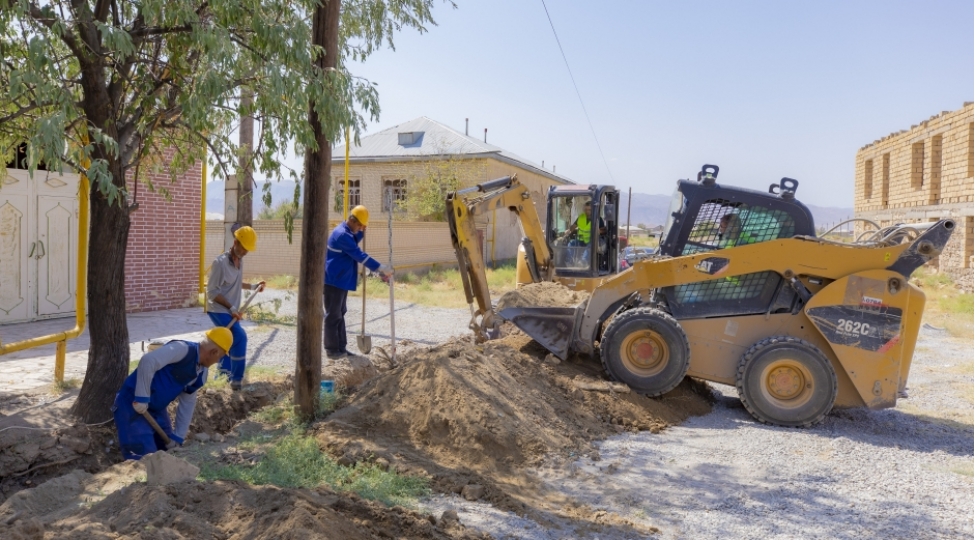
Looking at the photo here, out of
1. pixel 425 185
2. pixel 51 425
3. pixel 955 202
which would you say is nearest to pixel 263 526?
pixel 51 425

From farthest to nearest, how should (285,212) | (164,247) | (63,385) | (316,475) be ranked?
(164,247) → (63,385) → (285,212) → (316,475)

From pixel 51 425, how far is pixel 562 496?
400 cm

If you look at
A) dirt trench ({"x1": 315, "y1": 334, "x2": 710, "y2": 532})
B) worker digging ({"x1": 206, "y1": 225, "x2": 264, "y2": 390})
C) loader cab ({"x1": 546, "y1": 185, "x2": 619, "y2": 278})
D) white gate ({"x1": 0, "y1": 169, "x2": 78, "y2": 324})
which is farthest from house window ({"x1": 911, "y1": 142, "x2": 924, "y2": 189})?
white gate ({"x1": 0, "y1": 169, "x2": 78, "y2": 324})

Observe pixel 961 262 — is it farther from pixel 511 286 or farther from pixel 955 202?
pixel 511 286

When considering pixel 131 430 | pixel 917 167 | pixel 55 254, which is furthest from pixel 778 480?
pixel 917 167

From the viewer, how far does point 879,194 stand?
2269cm

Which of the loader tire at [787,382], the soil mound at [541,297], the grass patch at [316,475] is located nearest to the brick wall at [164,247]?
the soil mound at [541,297]

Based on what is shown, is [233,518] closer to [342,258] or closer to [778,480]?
[778,480]

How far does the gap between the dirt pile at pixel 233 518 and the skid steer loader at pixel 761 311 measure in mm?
3887

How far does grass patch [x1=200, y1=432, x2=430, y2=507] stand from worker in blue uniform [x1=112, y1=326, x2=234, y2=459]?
30.9 inches

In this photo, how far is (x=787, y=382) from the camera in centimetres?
698

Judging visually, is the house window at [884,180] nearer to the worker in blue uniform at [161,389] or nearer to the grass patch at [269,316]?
the grass patch at [269,316]

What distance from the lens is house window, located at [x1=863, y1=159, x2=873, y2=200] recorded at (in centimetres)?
2384

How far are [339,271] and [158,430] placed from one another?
3.54 metres
